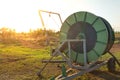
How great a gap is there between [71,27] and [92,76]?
6.76 ft

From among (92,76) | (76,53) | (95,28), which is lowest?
(92,76)

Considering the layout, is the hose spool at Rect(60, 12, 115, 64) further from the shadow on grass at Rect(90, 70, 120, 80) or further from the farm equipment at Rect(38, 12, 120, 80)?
the shadow on grass at Rect(90, 70, 120, 80)

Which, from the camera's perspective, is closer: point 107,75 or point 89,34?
point 89,34

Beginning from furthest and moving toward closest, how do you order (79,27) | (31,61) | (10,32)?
(10,32) → (31,61) → (79,27)

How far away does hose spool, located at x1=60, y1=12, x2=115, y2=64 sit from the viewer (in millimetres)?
11109

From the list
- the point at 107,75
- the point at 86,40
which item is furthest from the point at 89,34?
the point at 107,75

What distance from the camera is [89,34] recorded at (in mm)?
11328

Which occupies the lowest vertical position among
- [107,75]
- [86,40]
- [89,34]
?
[107,75]

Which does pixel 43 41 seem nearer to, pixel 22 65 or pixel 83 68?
pixel 22 65

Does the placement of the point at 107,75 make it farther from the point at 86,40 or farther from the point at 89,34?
the point at 89,34

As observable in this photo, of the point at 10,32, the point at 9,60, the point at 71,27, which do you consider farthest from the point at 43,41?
the point at 71,27

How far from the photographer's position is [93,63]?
1115 cm

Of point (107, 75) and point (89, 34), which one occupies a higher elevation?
point (89, 34)

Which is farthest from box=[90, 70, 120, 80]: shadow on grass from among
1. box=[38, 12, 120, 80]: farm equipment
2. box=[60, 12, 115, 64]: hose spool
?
box=[60, 12, 115, 64]: hose spool
